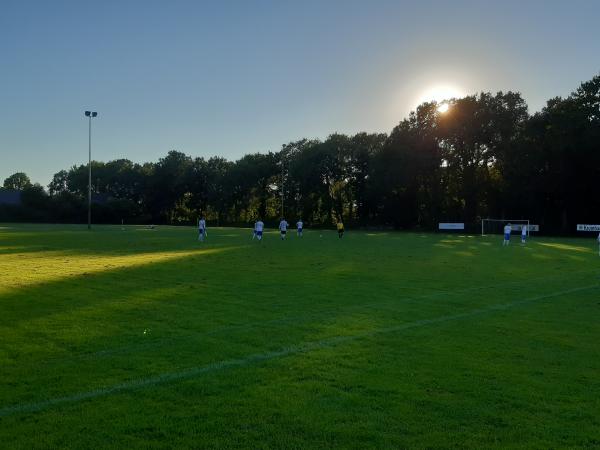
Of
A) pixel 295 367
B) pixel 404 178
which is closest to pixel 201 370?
pixel 295 367

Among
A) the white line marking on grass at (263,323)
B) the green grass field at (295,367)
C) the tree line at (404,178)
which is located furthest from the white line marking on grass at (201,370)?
the tree line at (404,178)

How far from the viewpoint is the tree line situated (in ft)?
216

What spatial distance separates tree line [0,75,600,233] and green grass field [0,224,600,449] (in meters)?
57.6

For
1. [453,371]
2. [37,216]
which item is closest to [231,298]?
[453,371]

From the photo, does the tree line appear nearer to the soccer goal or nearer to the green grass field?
the soccer goal

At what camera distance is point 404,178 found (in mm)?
78625

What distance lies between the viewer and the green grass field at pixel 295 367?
15.9ft

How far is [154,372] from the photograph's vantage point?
21.2 ft

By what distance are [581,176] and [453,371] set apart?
219ft

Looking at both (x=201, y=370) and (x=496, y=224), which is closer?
(x=201, y=370)

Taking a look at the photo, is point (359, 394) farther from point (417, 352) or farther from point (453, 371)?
point (417, 352)

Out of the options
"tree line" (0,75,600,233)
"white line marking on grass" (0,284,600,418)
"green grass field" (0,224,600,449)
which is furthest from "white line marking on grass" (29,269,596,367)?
"tree line" (0,75,600,233)

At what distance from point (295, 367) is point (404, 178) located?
73904 mm

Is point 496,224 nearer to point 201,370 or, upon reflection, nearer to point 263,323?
point 263,323
